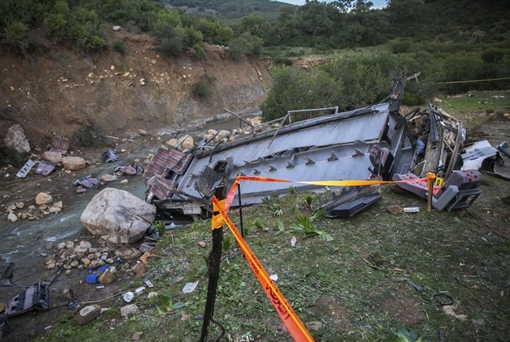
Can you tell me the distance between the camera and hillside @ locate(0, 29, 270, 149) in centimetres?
1529

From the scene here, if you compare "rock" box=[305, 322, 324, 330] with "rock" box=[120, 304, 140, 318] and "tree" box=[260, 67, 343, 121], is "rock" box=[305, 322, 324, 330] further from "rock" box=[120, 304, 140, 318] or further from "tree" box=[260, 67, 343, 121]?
"tree" box=[260, 67, 343, 121]

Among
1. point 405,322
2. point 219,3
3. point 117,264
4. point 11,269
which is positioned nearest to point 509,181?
point 405,322

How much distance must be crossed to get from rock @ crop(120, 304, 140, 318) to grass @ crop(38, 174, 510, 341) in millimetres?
69

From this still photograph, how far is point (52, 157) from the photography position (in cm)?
1355

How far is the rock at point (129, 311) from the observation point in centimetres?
383

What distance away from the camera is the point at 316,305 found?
343 centimetres

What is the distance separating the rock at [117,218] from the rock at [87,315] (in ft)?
11.0

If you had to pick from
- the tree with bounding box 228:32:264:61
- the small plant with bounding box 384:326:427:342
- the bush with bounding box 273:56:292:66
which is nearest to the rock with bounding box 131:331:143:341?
the small plant with bounding box 384:326:427:342

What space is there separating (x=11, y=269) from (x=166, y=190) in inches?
152

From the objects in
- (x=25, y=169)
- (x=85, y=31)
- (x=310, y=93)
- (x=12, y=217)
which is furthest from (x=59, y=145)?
(x=310, y=93)

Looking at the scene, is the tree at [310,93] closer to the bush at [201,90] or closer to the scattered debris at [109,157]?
the bush at [201,90]

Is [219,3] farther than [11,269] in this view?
Yes

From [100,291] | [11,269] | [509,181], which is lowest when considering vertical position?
[11,269]

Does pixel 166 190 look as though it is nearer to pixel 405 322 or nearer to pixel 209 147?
pixel 209 147
